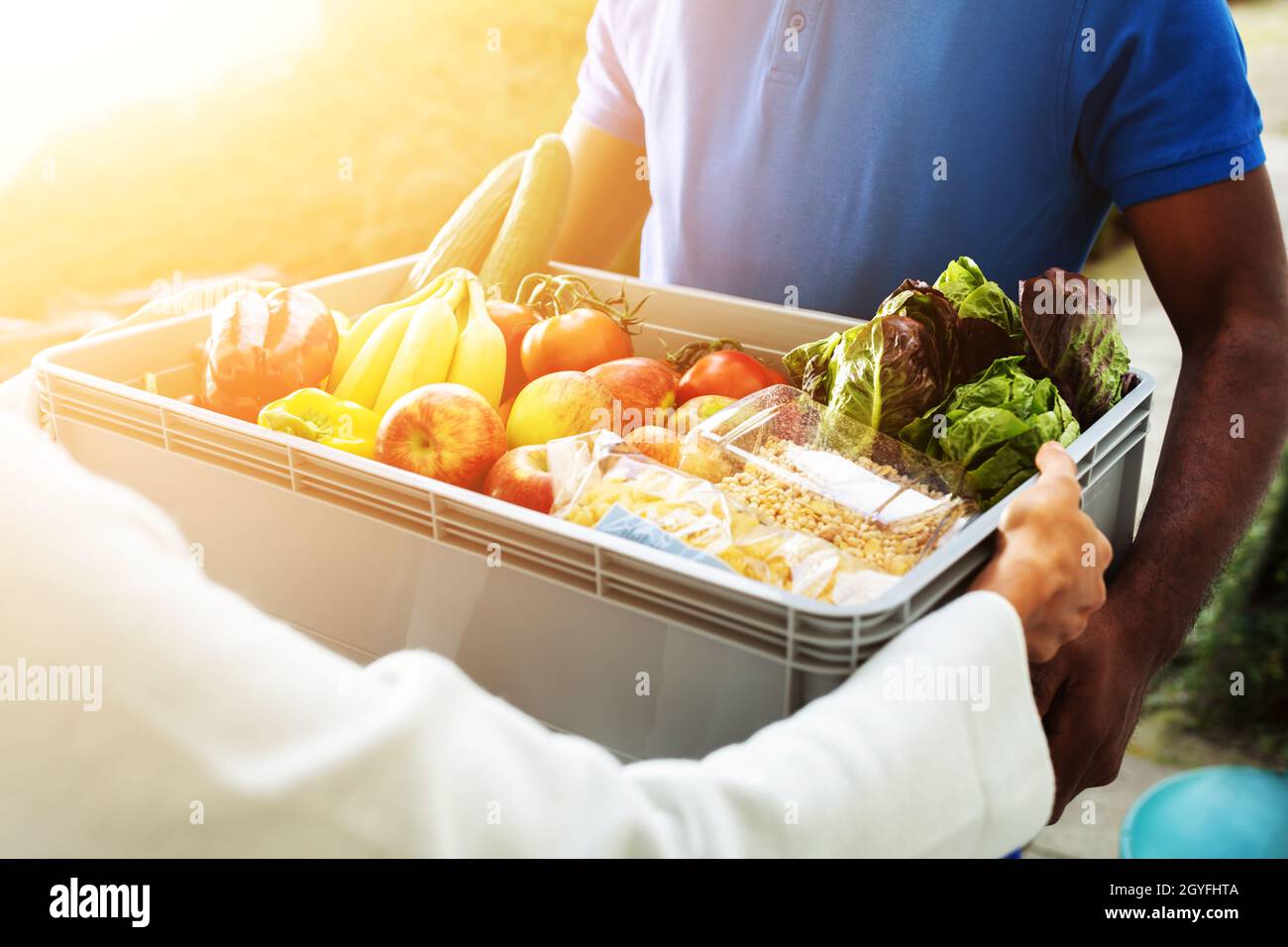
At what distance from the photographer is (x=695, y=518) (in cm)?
87

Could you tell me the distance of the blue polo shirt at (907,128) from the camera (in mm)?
1201

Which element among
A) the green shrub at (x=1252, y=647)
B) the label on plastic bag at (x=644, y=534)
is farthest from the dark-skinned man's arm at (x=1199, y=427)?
the green shrub at (x=1252, y=647)

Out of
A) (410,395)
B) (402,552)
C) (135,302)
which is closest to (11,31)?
(135,302)

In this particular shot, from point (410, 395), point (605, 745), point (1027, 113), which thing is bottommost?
point (605, 745)

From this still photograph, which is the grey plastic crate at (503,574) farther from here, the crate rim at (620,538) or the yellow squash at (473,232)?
the yellow squash at (473,232)

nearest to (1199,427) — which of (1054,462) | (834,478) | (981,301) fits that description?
(981,301)

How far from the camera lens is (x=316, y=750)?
556 millimetres

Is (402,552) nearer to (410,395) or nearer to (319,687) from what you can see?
(410,395)

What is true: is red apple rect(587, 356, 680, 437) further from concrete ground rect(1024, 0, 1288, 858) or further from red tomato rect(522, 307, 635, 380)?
concrete ground rect(1024, 0, 1288, 858)

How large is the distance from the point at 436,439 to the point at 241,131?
1.21 m

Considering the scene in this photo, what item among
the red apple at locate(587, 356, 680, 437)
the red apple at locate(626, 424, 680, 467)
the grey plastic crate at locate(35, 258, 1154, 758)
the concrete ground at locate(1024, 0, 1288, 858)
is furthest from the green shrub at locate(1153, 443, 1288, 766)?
the red apple at locate(626, 424, 680, 467)

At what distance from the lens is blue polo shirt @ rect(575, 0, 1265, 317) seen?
1201 millimetres
